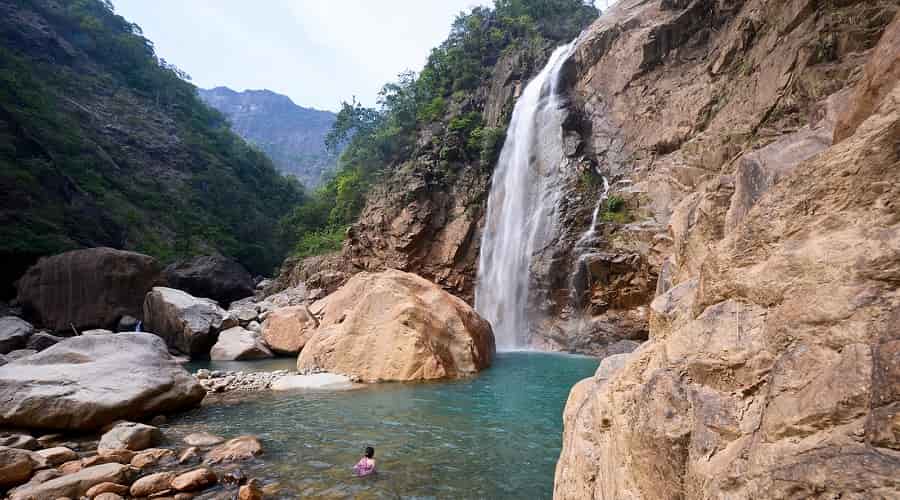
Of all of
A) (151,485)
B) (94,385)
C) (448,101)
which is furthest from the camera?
(448,101)

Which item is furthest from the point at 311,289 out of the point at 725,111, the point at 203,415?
the point at 725,111

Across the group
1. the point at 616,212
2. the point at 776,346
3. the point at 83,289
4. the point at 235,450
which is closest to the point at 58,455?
the point at 235,450

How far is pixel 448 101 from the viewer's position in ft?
113

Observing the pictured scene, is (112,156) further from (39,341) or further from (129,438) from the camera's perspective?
(129,438)

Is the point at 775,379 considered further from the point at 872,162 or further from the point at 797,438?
the point at 872,162

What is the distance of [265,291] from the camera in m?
30.8

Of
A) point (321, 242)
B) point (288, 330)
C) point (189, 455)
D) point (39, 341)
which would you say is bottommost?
point (189, 455)

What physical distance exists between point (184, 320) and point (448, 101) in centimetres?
2448

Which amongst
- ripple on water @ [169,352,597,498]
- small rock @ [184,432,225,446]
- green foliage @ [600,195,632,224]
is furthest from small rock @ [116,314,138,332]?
green foliage @ [600,195,632,224]

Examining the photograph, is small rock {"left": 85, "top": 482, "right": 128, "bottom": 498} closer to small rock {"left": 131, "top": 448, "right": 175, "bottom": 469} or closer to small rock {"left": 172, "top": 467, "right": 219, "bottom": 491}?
small rock {"left": 172, "top": 467, "right": 219, "bottom": 491}

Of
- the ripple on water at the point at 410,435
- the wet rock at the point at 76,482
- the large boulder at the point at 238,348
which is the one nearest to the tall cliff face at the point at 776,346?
the ripple on water at the point at 410,435

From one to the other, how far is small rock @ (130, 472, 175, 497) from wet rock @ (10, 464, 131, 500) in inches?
12.9

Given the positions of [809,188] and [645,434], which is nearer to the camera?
[809,188]

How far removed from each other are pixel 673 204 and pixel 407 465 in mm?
15110
